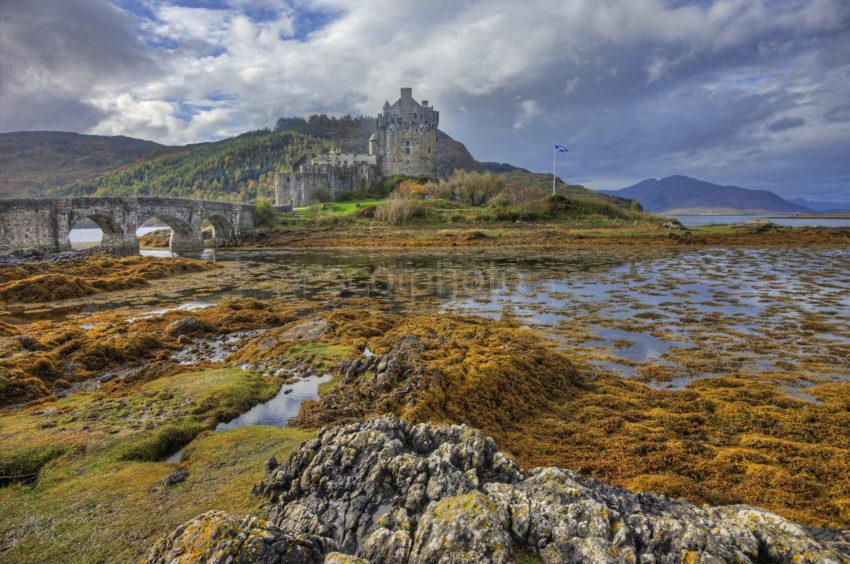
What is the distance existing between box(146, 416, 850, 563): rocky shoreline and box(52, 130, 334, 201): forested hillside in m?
166

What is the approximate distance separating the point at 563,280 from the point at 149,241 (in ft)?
229

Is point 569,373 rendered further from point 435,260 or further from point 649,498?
point 435,260

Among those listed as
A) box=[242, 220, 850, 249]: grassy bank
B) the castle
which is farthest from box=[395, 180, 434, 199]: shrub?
box=[242, 220, 850, 249]: grassy bank

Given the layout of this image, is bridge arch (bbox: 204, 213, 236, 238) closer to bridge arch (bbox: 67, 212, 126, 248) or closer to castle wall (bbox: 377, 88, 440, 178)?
bridge arch (bbox: 67, 212, 126, 248)

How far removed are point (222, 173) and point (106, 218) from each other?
148m

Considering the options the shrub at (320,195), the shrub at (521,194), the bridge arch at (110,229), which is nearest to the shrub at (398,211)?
the shrub at (521,194)

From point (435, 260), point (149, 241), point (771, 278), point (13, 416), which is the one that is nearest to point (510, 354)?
point (13, 416)

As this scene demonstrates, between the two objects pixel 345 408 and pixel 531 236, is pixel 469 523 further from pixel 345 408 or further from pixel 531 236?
pixel 531 236

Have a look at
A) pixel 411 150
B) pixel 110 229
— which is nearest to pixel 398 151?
pixel 411 150

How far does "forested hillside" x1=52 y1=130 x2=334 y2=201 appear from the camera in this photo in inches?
6629

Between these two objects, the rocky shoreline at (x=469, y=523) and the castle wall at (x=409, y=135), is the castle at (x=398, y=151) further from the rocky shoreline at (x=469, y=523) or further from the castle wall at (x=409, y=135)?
the rocky shoreline at (x=469, y=523)

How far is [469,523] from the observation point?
145 inches

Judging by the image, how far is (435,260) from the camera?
40.6 m

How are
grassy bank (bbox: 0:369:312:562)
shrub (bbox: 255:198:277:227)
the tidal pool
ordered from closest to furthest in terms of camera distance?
grassy bank (bbox: 0:369:312:562) < the tidal pool < shrub (bbox: 255:198:277:227)
